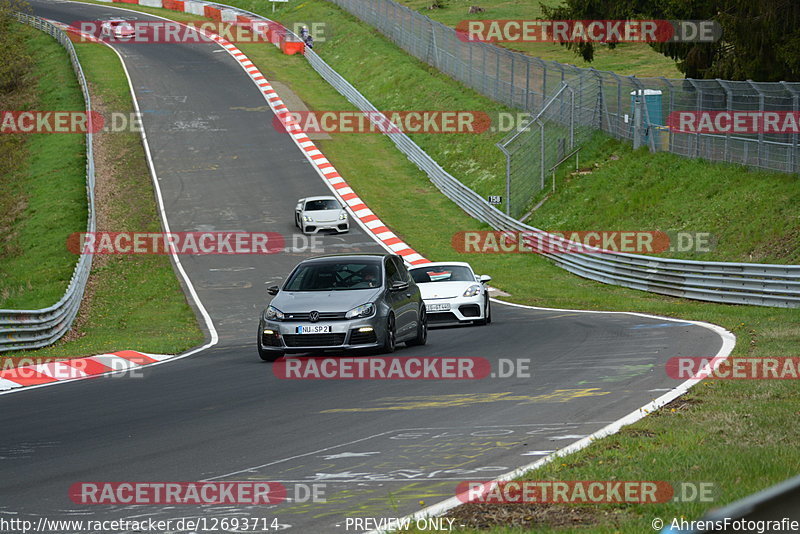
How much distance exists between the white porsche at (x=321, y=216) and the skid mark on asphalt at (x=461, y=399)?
26.0 meters

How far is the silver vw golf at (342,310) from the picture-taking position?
49.3 ft

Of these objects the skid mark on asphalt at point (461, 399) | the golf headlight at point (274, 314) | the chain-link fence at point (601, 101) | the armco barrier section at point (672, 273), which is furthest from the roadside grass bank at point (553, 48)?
the skid mark on asphalt at point (461, 399)

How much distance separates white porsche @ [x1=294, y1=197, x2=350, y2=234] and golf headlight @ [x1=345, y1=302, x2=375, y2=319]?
71.2ft

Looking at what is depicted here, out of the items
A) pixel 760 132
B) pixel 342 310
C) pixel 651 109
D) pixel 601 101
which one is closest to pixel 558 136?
pixel 601 101

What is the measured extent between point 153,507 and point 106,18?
7935 cm

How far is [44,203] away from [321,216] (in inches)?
455

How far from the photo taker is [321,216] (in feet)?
121

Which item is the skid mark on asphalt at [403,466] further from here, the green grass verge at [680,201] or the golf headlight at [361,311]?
the green grass verge at [680,201]

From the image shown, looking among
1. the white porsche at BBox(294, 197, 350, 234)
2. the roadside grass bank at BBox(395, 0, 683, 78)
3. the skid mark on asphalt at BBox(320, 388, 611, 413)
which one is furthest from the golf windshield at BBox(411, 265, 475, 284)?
the roadside grass bank at BBox(395, 0, 683, 78)

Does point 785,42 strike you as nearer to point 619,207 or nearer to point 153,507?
point 619,207

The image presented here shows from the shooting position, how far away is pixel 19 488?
7309mm

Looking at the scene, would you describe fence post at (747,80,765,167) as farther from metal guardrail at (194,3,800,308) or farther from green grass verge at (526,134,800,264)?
metal guardrail at (194,3,800,308)

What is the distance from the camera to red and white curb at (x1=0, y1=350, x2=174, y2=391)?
14.3 meters

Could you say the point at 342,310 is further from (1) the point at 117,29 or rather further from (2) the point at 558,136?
(1) the point at 117,29
